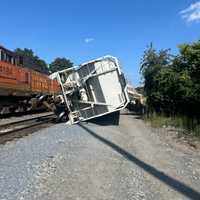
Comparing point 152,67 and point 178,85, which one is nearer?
point 178,85

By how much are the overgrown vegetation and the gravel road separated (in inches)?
289

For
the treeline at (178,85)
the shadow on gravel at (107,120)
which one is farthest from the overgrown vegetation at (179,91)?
the shadow on gravel at (107,120)

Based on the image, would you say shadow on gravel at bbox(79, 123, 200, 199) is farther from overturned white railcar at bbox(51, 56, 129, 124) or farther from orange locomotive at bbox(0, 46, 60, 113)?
orange locomotive at bbox(0, 46, 60, 113)

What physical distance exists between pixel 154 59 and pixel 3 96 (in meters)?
15.8

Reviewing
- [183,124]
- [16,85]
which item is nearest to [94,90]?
[183,124]

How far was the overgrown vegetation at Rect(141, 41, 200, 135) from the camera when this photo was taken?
71.8ft

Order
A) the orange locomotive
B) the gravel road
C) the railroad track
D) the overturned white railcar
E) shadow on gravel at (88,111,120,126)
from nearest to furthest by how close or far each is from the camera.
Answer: the gravel road < the railroad track < the overturned white railcar < shadow on gravel at (88,111,120,126) < the orange locomotive

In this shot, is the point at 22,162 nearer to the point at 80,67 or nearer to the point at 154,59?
the point at 80,67

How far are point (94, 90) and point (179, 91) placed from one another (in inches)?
319

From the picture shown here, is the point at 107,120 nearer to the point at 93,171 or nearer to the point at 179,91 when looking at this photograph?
the point at 179,91

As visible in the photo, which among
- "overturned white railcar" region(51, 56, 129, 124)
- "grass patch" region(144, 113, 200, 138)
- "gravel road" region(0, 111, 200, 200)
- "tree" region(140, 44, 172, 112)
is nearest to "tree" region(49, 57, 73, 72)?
"tree" region(140, 44, 172, 112)

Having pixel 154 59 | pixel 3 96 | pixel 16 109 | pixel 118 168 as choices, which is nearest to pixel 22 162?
pixel 118 168

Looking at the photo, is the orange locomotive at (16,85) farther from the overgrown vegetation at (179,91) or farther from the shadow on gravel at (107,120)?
the overgrown vegetation at (179,91)

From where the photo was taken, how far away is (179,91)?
23.8 meters
